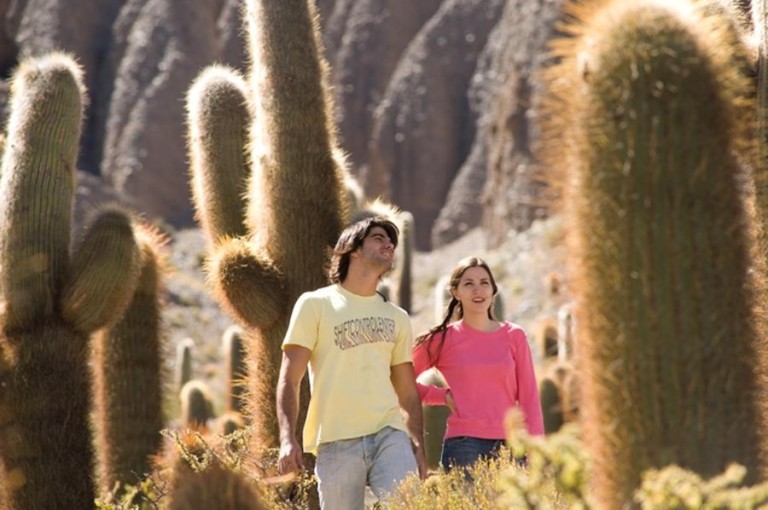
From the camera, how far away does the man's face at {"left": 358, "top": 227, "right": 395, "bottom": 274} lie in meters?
5.46

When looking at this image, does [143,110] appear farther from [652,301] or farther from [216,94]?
[652,301]

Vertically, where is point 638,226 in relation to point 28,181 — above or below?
below

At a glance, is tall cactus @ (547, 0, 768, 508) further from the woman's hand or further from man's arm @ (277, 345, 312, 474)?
the woman's hand

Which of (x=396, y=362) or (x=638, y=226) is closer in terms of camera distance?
(x=638, y=226)

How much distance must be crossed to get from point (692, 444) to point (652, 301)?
1.32 ft

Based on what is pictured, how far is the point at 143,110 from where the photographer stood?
179 feet

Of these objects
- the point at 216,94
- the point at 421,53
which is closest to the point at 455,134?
the point at 421,53

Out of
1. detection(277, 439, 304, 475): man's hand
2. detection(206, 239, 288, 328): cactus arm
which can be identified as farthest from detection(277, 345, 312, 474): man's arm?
detection(206, 239, 288, 328): cactus arm

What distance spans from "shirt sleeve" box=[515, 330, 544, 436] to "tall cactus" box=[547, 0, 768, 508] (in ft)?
7.66

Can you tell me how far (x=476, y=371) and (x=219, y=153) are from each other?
3275 millimetres

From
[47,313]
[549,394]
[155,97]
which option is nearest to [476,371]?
[47,313]

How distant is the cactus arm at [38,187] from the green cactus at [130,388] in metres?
1.14

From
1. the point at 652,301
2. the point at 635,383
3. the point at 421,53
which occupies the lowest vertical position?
the point at 635,383

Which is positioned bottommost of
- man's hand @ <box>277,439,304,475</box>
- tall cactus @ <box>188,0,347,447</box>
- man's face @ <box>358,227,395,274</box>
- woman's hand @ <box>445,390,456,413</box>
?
man's hand @ <box>277,439,304,475</box>
